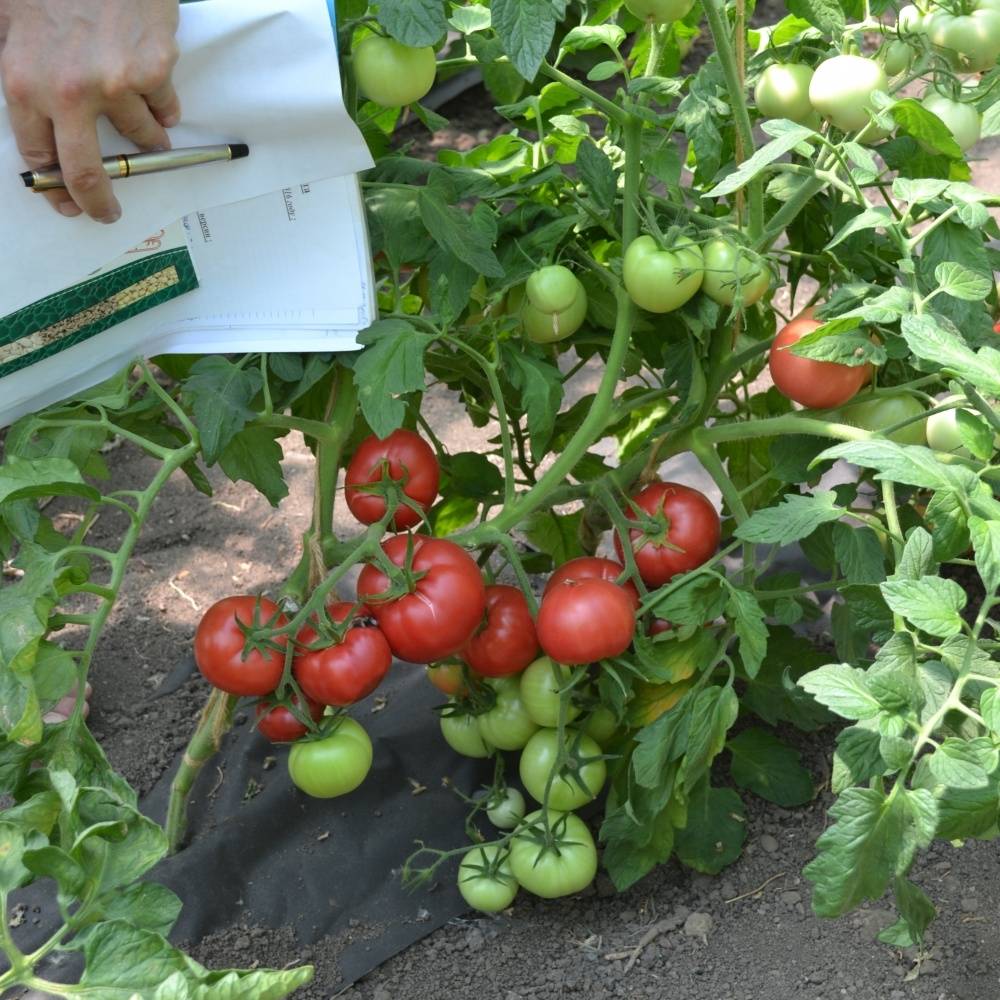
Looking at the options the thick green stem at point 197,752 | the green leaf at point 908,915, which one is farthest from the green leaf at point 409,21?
the green leaf at point 908,915

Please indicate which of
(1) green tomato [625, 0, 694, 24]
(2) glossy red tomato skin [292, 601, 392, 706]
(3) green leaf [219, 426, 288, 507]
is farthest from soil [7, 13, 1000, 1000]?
(1) green tomato [625, 0, 694, 24]

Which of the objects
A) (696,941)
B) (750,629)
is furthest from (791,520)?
(696,941)

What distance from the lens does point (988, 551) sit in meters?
0.90

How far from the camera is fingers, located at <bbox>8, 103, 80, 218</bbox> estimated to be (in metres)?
1.05

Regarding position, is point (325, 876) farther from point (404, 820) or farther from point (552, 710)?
point (552, 710)

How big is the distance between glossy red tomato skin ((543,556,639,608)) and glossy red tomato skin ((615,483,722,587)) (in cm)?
3

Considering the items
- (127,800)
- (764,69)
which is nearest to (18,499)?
(127,800)

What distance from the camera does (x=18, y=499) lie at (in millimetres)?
1109

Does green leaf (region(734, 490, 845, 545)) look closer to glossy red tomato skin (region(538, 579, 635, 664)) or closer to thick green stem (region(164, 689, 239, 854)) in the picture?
glossy red tomato skin (region(538, 579, 635, 664))

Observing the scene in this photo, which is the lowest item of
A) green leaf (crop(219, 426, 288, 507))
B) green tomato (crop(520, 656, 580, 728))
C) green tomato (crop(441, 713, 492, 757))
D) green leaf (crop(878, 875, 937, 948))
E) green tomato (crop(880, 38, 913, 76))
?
green tomato (crop(441, 713, 492, 757))

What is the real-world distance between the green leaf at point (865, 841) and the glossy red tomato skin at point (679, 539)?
18.0 inches

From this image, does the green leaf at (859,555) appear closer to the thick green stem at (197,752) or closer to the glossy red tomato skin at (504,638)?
the glossy red tomato skin at (504,638)

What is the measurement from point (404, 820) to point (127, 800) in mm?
495

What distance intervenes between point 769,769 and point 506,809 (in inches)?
13.0
